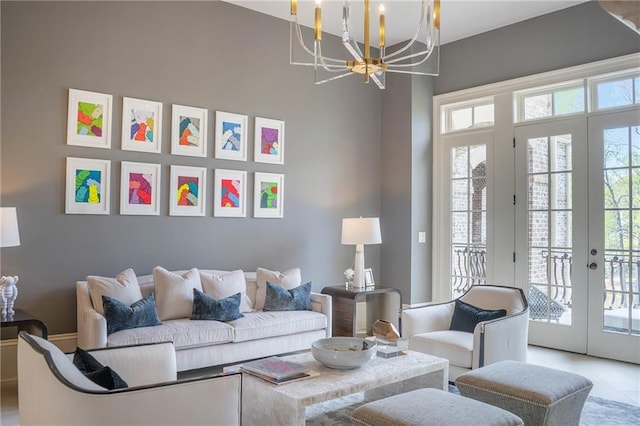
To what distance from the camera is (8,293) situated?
3.54m

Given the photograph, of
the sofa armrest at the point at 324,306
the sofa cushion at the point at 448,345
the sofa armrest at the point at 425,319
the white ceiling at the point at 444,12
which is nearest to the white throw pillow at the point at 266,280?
the sofa armrest at the point at 324,306

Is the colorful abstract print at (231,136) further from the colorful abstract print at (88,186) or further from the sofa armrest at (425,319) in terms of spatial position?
the sofa armrest at (425,319)

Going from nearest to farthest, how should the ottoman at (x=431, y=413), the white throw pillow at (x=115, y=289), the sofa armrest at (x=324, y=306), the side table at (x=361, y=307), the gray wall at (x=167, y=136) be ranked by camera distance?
the ottoman at (x=431, y=413)
the white throw pillow at (x=115, y=289)
the gray wall at (x=167, y=136)
the sofa armrest at (x=324, y=306)
the side table at (x=361, y=307)

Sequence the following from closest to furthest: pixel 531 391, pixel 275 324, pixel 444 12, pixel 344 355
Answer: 1. pixel 531 391
2. pixel 344 355
3. pixel 275 324
4. pixel 444 12

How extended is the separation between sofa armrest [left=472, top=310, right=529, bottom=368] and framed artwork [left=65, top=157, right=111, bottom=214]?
10.4ft

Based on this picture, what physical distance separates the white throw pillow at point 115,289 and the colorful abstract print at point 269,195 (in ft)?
5.43

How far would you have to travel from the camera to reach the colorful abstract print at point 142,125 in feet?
14.4

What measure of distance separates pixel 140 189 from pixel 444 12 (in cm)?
353

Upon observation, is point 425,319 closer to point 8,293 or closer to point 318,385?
point 318,385

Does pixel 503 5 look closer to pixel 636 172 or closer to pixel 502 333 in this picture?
pixel 636 172

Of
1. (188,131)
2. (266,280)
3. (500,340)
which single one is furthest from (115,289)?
(500,340)

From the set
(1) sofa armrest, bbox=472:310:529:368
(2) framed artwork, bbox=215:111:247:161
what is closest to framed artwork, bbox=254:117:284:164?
(2) framed artwork, bbox=215:111:247:161

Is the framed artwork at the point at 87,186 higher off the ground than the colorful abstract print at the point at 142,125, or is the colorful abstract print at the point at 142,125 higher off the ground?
the colorful abstract print at the point at 142,125

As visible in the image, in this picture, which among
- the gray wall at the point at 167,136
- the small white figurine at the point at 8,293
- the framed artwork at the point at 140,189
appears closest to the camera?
the small white figurine at the point at 8,293
